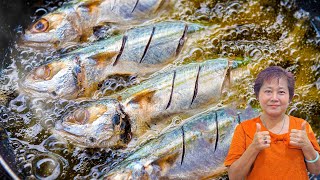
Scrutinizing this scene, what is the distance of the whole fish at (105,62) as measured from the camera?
116 inches

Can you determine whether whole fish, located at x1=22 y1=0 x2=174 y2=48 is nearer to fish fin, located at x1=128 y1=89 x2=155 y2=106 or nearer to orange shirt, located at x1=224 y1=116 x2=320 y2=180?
fish fin, located at x1=128 y1=89 x2=155 y2=106

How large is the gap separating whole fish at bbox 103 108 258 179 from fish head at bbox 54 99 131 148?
151 mm

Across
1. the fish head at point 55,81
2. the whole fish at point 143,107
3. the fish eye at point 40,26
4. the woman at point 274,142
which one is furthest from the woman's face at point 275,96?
the fish eye at point 40,26

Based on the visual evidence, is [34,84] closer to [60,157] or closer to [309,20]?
[60,157]

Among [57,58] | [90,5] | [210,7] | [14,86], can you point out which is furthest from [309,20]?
[14,86]

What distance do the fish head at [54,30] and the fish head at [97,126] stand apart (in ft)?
2.17

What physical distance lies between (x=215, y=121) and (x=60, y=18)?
1.29 m

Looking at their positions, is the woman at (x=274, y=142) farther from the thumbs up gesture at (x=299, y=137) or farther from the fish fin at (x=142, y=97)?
the fish fin at (x=142, y=97)

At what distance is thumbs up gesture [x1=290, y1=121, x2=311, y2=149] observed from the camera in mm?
1923

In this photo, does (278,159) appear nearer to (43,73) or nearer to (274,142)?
(274,142)

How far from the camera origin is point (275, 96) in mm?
1954

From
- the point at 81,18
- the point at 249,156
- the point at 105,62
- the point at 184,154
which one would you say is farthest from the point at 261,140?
the point at 81,18

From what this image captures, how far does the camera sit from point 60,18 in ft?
10.8

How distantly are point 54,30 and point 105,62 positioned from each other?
0.48 meters
